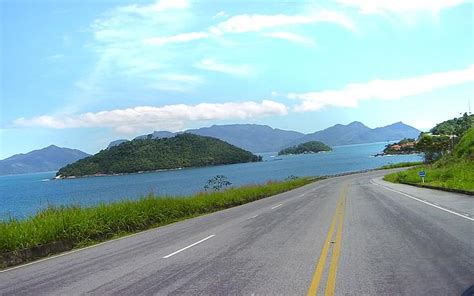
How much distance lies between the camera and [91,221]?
15883 millimetres

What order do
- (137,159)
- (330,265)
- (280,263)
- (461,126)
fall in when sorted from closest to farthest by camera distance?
(330,265), (280,263), (461,126), (137,159)

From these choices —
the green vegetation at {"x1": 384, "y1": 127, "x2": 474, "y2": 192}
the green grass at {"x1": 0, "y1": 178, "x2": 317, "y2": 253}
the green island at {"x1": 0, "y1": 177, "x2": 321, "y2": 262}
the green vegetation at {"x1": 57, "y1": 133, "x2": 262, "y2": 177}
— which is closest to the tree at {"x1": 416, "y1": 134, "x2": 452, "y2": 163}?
the green vegetation at {"x1": 384, "y1": 127, "x2": 474, "y2": 192}

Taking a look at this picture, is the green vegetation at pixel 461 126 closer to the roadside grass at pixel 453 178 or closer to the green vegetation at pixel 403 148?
the roadside grass at pixel 453 178

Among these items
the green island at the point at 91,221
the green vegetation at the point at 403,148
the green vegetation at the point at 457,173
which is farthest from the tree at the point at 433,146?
the green vegetation at the point at 403,148

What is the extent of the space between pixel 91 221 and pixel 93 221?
137mm

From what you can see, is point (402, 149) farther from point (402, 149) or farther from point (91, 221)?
point (91, 221)

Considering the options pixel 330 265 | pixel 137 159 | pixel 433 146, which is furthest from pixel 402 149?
pixel 330 265

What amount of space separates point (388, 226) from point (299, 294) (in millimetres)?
7756

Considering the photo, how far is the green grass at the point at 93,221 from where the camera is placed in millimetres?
13055

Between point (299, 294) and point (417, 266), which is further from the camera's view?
point (417, 266)

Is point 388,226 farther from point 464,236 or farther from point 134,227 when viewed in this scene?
point 134,227

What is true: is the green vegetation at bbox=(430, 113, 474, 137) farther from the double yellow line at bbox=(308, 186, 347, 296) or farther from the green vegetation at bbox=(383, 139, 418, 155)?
the green vegetation at bbox=(383, 139, 418, 155)

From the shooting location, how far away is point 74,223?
15023mm

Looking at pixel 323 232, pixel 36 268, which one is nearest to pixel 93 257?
pixel 36 268
